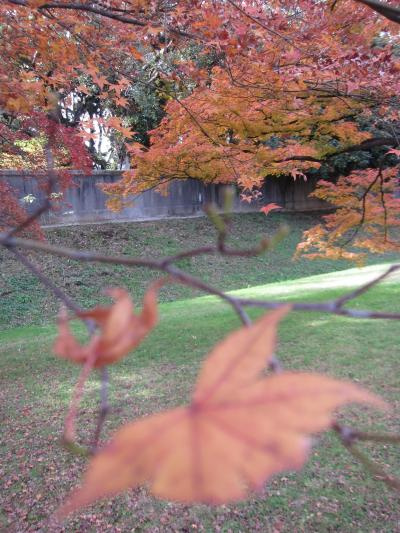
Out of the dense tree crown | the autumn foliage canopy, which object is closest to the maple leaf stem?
the autumn foliage canopy

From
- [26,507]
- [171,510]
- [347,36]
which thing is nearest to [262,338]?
[171,510]

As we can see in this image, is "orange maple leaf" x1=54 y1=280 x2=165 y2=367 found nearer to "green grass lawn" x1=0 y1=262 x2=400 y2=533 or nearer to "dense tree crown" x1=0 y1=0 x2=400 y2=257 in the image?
"green grass lawn" x1=0 y1=262 x2=400 y2=533

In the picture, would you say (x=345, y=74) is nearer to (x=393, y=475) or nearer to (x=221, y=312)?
(x=393, y=475)

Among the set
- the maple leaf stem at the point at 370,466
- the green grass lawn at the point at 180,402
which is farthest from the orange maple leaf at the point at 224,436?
the green grass lawn at the point at 180,402

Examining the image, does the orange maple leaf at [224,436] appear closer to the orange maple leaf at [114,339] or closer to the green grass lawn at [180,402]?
the orange maple leaf at [114,339]

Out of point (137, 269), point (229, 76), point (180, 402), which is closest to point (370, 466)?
point (229, 76)

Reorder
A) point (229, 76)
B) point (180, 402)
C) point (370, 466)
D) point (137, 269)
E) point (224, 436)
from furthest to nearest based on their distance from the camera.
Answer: point (137, 269) → point (180, 402) → point (229, 76) → point (370, 466) → point (224, 436)

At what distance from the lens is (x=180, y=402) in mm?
4129

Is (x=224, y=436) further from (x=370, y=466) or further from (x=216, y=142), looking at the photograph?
(x=216, y=142)

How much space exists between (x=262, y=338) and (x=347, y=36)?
162 inches

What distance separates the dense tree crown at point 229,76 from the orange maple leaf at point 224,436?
81.2 inches

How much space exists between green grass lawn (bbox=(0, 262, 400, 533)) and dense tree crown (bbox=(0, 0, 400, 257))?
59.5 inches

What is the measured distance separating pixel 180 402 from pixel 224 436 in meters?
4.09

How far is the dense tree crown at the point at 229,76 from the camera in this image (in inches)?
122
